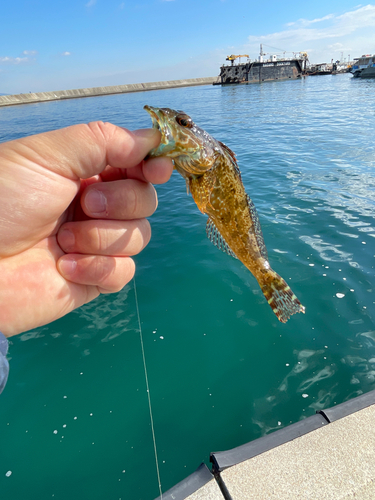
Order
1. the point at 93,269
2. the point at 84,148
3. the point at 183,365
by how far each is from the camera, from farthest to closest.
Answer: the point at 183,365 → the point at 93,269 → the point at 84,148

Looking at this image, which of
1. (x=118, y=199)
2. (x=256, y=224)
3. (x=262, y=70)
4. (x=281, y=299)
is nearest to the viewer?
(x=118, y=199)

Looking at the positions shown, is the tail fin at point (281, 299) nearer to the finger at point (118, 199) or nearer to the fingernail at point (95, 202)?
the finger at point (118, 199)

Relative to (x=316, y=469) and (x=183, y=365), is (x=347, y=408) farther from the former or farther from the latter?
(x=183, y=365)

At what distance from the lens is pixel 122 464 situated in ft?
13.7

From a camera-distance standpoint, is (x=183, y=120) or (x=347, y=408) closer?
(x=183, y=120)

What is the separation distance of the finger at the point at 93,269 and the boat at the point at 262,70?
12966 centimetres

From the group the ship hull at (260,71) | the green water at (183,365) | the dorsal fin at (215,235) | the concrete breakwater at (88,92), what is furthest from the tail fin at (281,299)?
the ship hull at (260,71)

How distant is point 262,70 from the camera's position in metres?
110

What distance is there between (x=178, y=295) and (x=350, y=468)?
4.88 meters

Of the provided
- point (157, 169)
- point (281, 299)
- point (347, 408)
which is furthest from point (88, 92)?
point (347, 408)

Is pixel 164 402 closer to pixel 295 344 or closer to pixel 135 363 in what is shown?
pixel 135 363

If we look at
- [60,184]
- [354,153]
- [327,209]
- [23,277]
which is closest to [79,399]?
[23,277]

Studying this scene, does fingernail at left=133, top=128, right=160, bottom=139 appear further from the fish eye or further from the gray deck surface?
the gray deck surface

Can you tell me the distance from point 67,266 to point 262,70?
431ft
